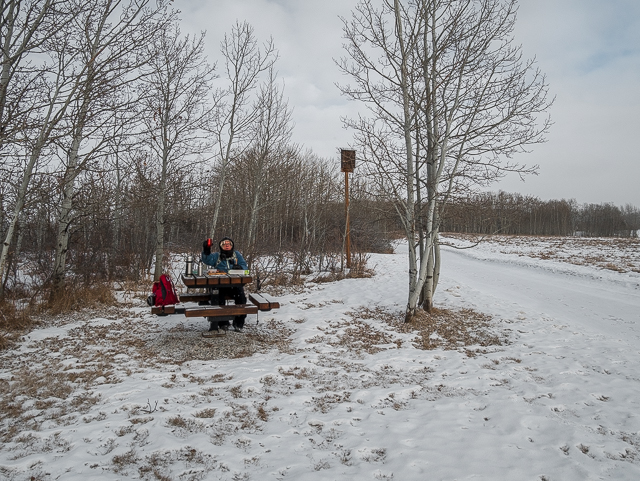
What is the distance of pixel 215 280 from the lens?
19.9 ft

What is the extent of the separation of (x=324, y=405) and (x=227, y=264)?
148 inches

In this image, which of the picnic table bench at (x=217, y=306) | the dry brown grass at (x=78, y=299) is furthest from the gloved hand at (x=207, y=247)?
the dry brown grass at (x=78, y=299)

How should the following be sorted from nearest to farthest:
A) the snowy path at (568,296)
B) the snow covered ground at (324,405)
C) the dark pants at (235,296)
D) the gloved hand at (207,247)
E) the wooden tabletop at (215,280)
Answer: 1. the snow covered ground at (324,405)
2. the wooden tabletop at (215,280)
3. the dark pants at (235,296)
4. the gloved hand at (207,247)
5. the snowy path at (568,296)

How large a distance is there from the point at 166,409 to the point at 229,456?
1.06 m

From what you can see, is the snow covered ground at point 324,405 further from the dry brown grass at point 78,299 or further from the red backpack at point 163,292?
the dry brown grass at point 78,299

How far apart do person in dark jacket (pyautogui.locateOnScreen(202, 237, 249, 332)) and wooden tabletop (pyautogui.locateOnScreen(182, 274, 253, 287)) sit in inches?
14.5

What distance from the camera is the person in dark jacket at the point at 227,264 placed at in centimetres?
662

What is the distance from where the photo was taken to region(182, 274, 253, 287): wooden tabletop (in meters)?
5.93

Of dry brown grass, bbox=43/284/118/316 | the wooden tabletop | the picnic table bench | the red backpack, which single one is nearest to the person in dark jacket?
the picnic table bench

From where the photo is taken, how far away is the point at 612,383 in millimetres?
4418

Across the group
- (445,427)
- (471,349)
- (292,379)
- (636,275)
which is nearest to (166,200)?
(292,379)

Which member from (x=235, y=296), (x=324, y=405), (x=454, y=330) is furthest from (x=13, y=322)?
(x=454, y=330)

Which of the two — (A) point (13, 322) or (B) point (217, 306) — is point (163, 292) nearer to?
(B) point (217, 306)

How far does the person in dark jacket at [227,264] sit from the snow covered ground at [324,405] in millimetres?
393
